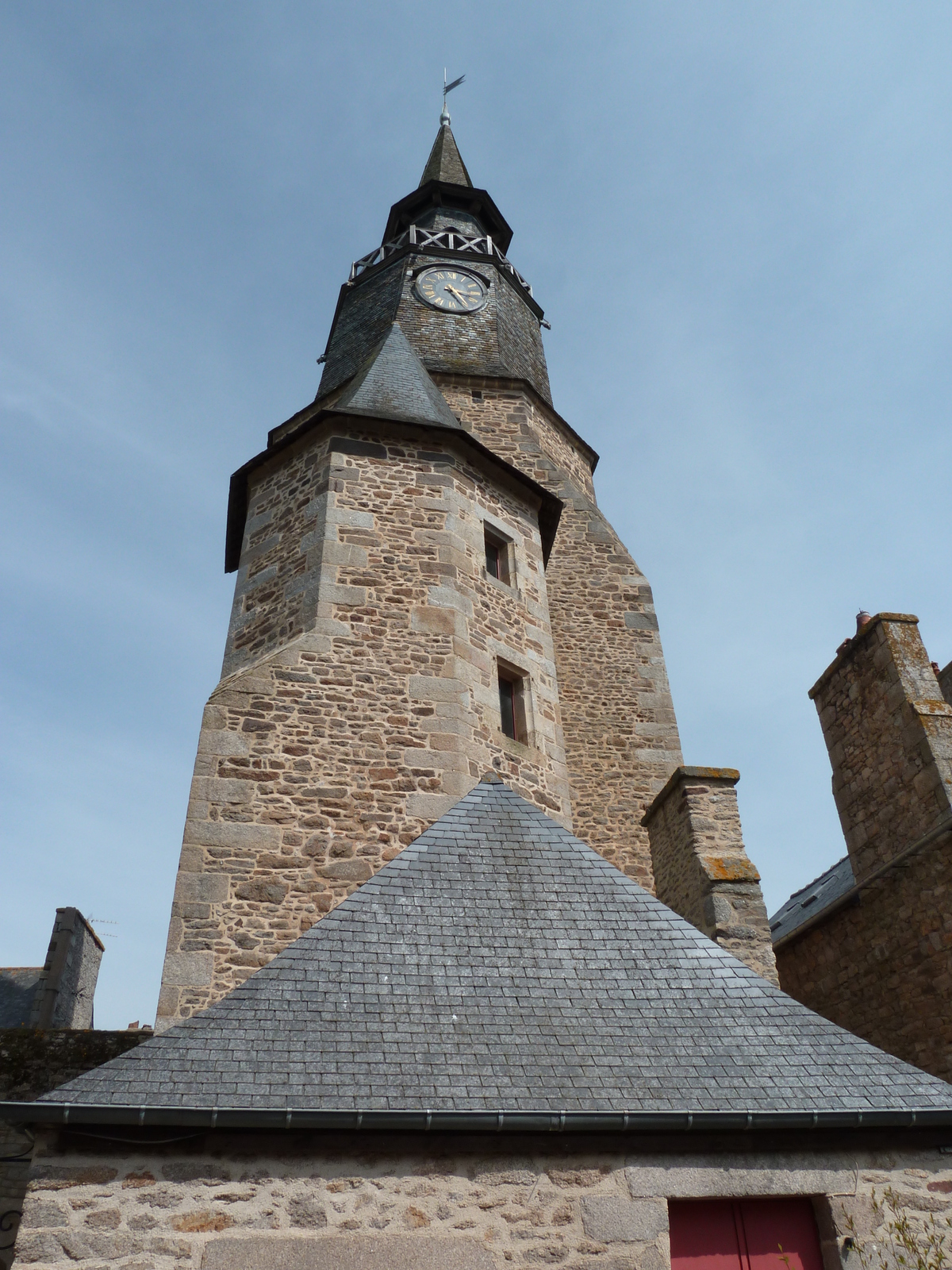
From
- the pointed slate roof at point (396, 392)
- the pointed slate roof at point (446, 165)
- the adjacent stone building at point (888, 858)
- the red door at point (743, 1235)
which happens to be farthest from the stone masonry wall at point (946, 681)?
the pointed slate roof at point (446, 165)

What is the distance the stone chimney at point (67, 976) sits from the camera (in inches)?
437

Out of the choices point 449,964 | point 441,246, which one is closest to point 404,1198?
point 449,964

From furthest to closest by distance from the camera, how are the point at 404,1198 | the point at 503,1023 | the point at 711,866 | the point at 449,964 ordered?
the point at 711,866 → the point at 449,964 → the point at 503,1023 → the point at 404,1198

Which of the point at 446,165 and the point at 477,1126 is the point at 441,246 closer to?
the point at 446,165

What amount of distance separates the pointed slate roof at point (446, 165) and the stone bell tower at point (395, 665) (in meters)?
9.68

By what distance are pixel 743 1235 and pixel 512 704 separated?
15.4ft

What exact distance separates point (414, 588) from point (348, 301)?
10627mm

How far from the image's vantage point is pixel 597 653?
1080cm

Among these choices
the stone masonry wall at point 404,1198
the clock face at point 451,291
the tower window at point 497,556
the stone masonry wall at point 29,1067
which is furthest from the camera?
the clock face at point 451,291

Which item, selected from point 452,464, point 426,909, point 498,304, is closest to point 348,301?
point 498,304

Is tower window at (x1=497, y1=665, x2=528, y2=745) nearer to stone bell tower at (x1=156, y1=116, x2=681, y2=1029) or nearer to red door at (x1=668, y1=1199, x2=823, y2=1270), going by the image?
stone bell tower at (x1=156, y1=116, x2=681, y2=1029)

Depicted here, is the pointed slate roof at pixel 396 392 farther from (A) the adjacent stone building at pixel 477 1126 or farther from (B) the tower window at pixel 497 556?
(A) the adjacent stone building at pixel 477 1126

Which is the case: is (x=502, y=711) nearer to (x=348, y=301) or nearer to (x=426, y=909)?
(x=426, y=909)

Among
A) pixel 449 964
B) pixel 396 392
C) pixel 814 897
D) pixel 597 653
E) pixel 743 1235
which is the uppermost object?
pixel 396 392
